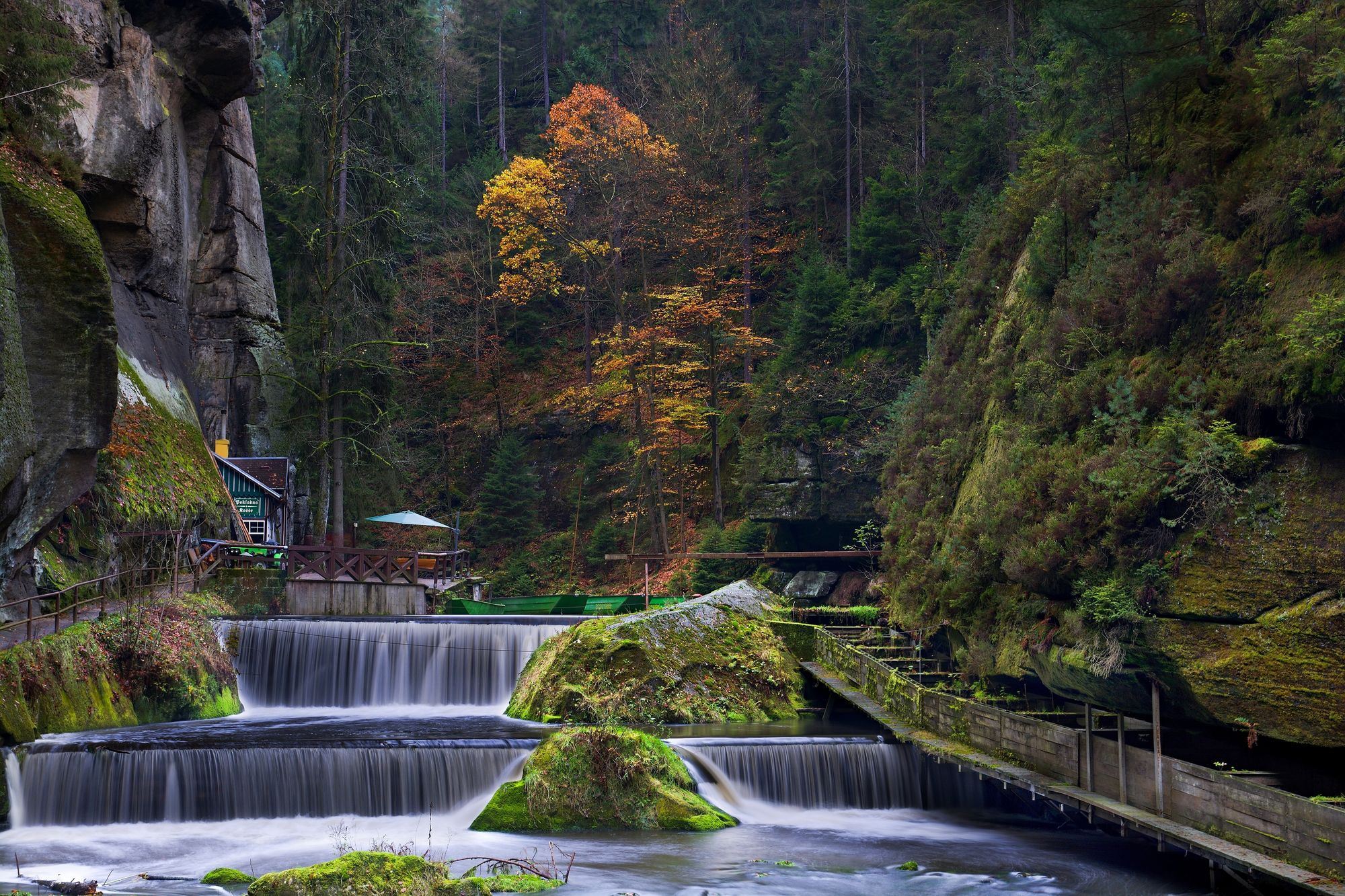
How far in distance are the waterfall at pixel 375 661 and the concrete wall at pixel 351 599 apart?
1943 mm

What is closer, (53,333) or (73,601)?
(53,333)

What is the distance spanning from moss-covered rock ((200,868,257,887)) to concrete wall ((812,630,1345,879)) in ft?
29.8

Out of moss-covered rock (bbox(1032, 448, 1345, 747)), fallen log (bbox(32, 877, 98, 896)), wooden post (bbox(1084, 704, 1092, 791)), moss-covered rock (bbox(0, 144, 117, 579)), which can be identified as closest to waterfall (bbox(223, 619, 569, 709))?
moss-covered rock (bbox(0, 144, 117, 579))

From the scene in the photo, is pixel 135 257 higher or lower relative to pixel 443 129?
lower

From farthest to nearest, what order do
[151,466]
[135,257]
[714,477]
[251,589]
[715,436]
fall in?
[714,477], [715,436], [135,257], [251,589], [151,466]

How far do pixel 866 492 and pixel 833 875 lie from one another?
17.7 metres

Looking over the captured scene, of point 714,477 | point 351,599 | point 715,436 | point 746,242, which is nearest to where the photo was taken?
point 351,599

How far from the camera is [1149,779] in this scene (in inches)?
442

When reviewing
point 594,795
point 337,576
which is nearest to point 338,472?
point 337,576

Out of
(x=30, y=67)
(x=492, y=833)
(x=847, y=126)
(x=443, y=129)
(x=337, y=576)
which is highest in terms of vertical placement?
(x=443, y=129)

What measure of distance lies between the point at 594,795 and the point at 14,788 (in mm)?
7441

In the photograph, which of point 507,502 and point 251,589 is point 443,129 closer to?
point 507,502

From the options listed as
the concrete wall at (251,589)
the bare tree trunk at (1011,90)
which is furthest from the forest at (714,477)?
the bare tree trunk at (1011,90)

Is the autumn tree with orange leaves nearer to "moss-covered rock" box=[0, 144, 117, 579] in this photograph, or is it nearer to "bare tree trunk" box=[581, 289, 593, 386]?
"bare tree trunk" box=[581, 289, 593, 386]
